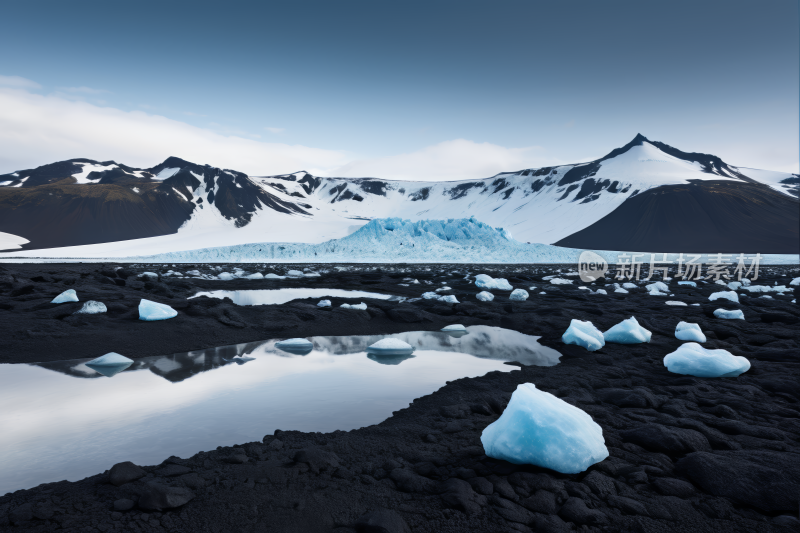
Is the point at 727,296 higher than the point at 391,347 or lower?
higher

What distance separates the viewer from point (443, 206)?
10794 cm

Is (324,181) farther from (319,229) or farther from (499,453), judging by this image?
(499,453)

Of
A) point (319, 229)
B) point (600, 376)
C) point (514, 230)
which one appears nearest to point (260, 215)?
point (319, 229)

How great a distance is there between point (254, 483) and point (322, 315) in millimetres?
6189

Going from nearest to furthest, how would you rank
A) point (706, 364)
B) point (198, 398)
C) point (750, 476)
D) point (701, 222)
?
1. point (750, 476)
2. point (198, 398)
3. point (706, 364)
4. point (701, 222)

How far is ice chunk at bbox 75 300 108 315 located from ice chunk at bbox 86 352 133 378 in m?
2.21

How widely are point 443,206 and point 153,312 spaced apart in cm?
10317

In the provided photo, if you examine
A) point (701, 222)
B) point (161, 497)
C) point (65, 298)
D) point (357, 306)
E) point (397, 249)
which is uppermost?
point (701, 222)

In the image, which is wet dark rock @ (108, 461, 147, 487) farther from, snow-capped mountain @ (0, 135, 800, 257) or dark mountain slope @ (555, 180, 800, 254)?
dark mountain slope @ (555, 180, 800, 254)

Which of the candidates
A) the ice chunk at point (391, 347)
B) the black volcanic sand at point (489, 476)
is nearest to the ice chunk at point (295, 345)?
the ice chunk at point (391, 347)

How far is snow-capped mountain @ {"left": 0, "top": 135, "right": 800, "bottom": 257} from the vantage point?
196ft

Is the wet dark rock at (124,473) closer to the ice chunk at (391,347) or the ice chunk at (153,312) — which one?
the ice chunk at (391,347)

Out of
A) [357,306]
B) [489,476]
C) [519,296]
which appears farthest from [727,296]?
[489,476]

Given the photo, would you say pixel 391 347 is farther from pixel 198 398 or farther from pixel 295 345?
pixel 198 398
